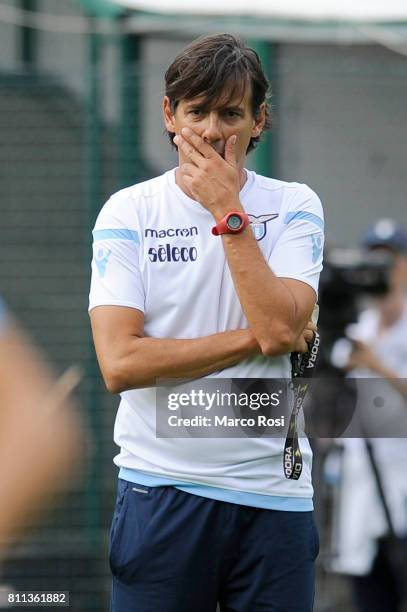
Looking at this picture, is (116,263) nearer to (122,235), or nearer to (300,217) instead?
(122,235)

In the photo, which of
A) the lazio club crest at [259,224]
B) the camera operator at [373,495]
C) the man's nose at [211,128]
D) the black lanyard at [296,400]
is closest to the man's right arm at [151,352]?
the black lanyard at [296,400]

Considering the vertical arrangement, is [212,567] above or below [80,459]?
above

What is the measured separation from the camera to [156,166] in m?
5.56

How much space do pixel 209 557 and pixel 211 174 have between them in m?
0.86

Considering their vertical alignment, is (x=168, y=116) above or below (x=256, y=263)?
above

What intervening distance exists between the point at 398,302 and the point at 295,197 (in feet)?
7.63

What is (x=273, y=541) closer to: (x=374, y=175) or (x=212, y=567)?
(x=212, y=567)

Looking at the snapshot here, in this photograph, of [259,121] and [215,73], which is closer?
[215,73]

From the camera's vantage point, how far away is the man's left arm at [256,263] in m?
2.62

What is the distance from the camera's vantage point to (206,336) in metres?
2.68

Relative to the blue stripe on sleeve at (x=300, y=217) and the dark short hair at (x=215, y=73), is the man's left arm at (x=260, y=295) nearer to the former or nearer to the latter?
the blue stripe on sleeve at (x=300, y=217)

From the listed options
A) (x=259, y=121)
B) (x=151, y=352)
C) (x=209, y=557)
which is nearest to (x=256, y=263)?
(x=151, y=352)

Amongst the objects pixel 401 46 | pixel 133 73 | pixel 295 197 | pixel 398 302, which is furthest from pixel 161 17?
pixel 295 197

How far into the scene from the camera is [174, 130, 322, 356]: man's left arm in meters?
2.62
